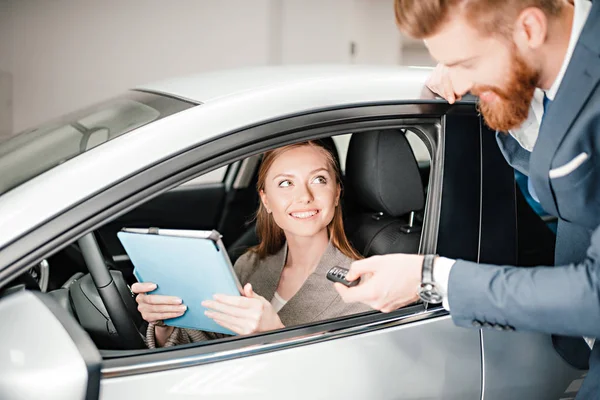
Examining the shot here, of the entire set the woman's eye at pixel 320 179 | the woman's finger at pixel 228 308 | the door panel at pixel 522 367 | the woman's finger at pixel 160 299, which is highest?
the woman's eye at pixel 320 179

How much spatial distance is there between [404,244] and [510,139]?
0.45 meters

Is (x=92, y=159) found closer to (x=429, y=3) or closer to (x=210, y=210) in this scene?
(x=429, y=3)

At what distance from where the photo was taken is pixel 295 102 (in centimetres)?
127

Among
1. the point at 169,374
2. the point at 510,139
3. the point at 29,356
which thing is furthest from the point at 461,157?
the point at 29,356

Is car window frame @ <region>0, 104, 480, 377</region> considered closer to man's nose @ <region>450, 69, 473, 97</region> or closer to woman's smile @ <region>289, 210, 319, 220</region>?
man's nose @ <region>450, 69, 473, 97</region>

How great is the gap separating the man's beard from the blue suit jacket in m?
0.07

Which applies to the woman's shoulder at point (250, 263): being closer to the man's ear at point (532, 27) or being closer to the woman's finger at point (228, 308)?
A: the woman's finger at point (228, 308)

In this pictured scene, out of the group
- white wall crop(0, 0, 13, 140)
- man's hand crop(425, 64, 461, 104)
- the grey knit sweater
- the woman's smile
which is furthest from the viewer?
white wall crop(0, 0, 13, 140)

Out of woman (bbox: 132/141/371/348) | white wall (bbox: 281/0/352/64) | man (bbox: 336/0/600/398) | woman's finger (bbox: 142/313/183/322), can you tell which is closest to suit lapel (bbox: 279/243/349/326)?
woman (bbox: 132/141/371/348)

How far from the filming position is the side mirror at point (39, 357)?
1.01m

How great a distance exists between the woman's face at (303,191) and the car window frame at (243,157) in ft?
1.12

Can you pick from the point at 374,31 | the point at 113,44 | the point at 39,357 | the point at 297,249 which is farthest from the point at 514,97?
the point at 374,31

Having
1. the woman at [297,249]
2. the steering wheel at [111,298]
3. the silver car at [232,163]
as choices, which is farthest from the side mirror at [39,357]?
the woman at [297,249]

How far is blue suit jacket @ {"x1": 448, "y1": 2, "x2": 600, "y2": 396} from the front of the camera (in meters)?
1.01
